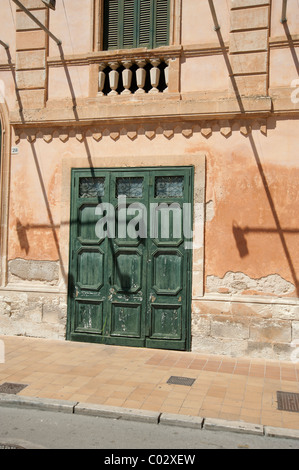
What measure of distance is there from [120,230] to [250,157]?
102 inches

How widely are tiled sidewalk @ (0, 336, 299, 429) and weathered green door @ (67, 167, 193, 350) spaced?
388 millimetres

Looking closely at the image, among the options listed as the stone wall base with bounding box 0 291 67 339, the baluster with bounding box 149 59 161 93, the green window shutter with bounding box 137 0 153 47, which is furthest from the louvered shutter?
the stone wall base with bounding box 0 291 67 339

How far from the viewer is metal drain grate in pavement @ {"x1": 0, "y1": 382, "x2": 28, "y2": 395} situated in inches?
214

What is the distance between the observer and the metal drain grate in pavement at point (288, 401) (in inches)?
201

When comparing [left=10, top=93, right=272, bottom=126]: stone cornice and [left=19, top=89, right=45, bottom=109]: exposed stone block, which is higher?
[left=19, top=89, right=45, bottom=109]: exposed stone block

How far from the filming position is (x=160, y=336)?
7.73 metres

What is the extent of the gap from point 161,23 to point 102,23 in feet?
3.81

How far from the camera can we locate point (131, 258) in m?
7.94

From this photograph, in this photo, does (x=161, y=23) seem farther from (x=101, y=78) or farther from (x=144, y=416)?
(x=144, y=416)

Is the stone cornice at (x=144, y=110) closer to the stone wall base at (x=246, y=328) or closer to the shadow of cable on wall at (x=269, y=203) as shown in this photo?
the shadow of cable on wall at (x=269, y=203)

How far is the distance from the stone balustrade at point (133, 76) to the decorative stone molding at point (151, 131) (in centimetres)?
67

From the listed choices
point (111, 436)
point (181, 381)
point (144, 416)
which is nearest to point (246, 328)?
point (181, 381)

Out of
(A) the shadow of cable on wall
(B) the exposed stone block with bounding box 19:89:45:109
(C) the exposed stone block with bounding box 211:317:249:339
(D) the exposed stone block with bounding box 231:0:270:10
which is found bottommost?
(C) the exposed stone block with bounding box 211:317:249:339

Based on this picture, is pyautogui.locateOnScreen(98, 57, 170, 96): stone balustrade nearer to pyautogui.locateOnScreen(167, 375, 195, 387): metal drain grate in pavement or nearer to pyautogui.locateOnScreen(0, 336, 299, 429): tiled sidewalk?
pyautogui.locateOnScreen(0, 336, 299, 429): tiled sidewalk
